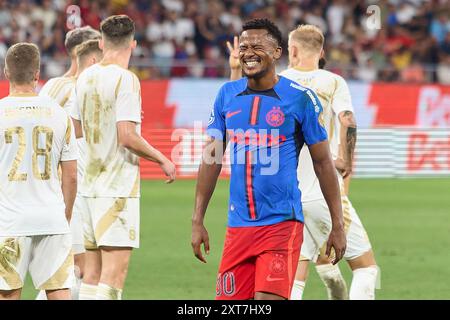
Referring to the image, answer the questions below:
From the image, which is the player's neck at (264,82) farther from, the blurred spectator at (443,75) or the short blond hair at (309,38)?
the blurred spectator at (443,75)

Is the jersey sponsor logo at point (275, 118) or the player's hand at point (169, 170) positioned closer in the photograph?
the jersey sponsor logo at point (275, 118)

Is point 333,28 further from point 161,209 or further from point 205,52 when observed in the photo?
point 161,209

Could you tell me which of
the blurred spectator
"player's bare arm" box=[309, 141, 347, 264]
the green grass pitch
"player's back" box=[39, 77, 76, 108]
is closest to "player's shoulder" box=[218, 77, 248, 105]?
"player's bare arm" box=[309, 141, 347, 264]

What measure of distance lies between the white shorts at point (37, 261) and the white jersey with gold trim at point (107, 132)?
1.20m

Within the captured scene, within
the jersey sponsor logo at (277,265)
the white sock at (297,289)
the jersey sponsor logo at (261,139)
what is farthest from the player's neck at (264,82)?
the white sock at (297,289)

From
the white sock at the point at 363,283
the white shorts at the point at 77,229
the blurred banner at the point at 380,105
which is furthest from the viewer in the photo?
the blurred banner at the point at 380,105

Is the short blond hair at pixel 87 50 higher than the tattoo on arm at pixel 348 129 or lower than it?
higher

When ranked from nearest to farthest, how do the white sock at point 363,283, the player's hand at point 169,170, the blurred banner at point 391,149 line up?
the player's hand at point 169,170 < the white sock at point 363,283 < the blurred banner at point 391,149

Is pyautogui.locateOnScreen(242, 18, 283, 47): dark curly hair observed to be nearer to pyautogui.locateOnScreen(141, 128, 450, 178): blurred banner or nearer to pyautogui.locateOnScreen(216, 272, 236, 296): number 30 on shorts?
pyautogui.locateOnScreen(216, 272, 236, 296): number 30 on shorts

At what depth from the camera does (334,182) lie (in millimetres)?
6773

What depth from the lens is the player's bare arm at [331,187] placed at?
675 cm

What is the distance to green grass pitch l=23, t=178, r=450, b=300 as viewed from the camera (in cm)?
1105

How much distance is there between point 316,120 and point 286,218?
0.65 meters
